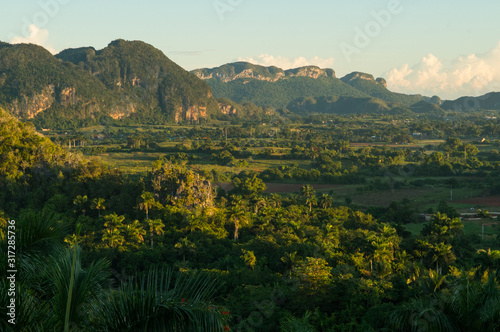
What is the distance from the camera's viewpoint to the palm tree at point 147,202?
39.7 meters

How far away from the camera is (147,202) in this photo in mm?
39781

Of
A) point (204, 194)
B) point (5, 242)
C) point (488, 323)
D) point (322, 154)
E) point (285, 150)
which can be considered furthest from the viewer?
point (285, 150)

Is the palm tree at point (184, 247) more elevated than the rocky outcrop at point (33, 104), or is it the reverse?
the rocky outcrop at point (33, 104)

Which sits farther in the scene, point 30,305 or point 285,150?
point 285,150

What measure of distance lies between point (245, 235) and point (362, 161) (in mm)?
55274

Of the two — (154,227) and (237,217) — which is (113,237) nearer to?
(154,227)

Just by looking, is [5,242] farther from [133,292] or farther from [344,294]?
[344,294]

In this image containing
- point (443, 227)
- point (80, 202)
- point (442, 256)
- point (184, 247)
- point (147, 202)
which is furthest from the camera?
point (80, 202)

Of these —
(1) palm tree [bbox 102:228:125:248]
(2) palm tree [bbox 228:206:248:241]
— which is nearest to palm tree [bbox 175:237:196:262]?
(1) palm tree [bbox 102:228:125:248]

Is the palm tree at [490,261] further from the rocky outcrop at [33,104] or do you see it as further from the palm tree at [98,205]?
the rocky outcrop at [33,104]

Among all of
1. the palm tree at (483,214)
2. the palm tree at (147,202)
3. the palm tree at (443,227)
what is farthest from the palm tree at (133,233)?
the palm tree at (483,214)

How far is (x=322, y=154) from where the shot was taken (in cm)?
9494

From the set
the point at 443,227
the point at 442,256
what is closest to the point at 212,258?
the point at 442,256

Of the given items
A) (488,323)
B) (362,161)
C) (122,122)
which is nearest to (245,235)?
(488,323)
